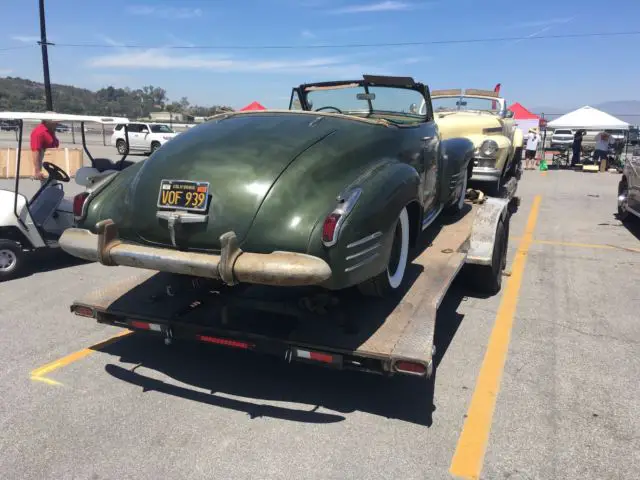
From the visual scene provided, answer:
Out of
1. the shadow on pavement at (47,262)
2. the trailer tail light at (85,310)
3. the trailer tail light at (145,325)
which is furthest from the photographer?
the shadow on pavement at (47,262)

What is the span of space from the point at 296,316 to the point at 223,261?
0.80 meters

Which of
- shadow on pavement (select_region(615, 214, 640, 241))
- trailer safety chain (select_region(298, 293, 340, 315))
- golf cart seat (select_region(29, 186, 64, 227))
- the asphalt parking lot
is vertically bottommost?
the asphalt parking lot

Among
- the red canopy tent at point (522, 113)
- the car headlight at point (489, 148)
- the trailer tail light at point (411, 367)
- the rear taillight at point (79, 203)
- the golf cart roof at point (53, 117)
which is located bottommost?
the trailer tail light at point (411, 367)

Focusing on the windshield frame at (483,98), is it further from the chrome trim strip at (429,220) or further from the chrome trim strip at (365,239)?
the chrome trim strip at (365,239)

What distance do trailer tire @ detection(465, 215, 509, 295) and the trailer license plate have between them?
3107mm

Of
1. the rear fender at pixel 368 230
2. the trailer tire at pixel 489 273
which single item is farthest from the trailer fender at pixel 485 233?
the rear fender at pixel 368 230

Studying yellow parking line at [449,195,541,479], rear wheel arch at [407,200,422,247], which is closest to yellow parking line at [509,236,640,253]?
yellow parking line at [449,195,541,479]

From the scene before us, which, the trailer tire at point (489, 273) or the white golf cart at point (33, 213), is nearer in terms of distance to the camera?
the trailer tire at point (489, 273)

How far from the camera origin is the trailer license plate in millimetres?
3129

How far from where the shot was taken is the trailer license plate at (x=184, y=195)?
3.13 meters

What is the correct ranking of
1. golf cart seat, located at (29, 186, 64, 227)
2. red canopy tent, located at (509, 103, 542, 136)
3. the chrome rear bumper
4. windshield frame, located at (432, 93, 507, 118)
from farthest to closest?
red canopy tent, located at (509, 103, 542, 136) → windshield frame, located at (432, 93, 507, 118) → golf cart seat, located at (29, 186, 64, 227) → the chrome rear bumper

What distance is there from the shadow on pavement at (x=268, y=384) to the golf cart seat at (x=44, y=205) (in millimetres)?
2785

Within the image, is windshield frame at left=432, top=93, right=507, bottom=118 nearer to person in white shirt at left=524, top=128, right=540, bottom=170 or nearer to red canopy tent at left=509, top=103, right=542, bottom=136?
person in white shirt at left=524, top=128, right=540, bottom=170

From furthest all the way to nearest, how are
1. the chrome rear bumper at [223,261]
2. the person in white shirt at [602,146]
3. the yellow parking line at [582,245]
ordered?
1. the person in white shirt at [602,146]
2. the yellow parking line at [582,245]
3. the chrome rear bumper at [223,261]
